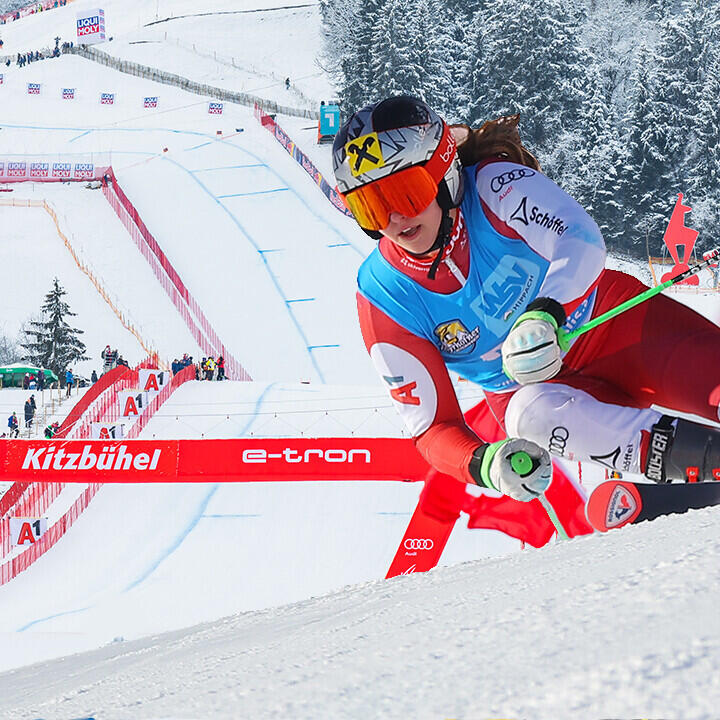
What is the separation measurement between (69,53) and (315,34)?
1396 centimetres

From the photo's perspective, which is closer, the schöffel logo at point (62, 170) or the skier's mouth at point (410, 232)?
the skier's mouth at point (410, 232)

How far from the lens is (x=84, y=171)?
31203 mm

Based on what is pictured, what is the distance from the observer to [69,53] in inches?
1962

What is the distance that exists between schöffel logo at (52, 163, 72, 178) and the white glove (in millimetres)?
30906

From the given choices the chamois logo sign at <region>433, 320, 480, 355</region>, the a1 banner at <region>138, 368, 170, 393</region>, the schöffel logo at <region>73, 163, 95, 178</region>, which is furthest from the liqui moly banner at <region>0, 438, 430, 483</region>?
the schöffel logo at <region>73, 163, 95, 178</region>

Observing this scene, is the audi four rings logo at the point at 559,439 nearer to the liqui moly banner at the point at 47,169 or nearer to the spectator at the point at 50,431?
the spectator at the point at 50,431

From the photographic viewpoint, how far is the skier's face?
3.20 m

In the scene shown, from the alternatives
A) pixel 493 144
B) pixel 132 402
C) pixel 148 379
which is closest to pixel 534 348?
pixel 493 144

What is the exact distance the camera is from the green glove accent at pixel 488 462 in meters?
2.94

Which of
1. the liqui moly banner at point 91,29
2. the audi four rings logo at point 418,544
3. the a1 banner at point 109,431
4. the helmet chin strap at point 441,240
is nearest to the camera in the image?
the helmet chin strap at point 441,240

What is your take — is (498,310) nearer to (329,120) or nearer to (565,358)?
(565,358)

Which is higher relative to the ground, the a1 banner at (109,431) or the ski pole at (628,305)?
the ski pole at (628,305)

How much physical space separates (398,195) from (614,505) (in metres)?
1.24

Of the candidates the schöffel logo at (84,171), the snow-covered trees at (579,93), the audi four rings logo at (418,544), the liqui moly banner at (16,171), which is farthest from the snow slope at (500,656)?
the liqui moly banner at (16,171)
